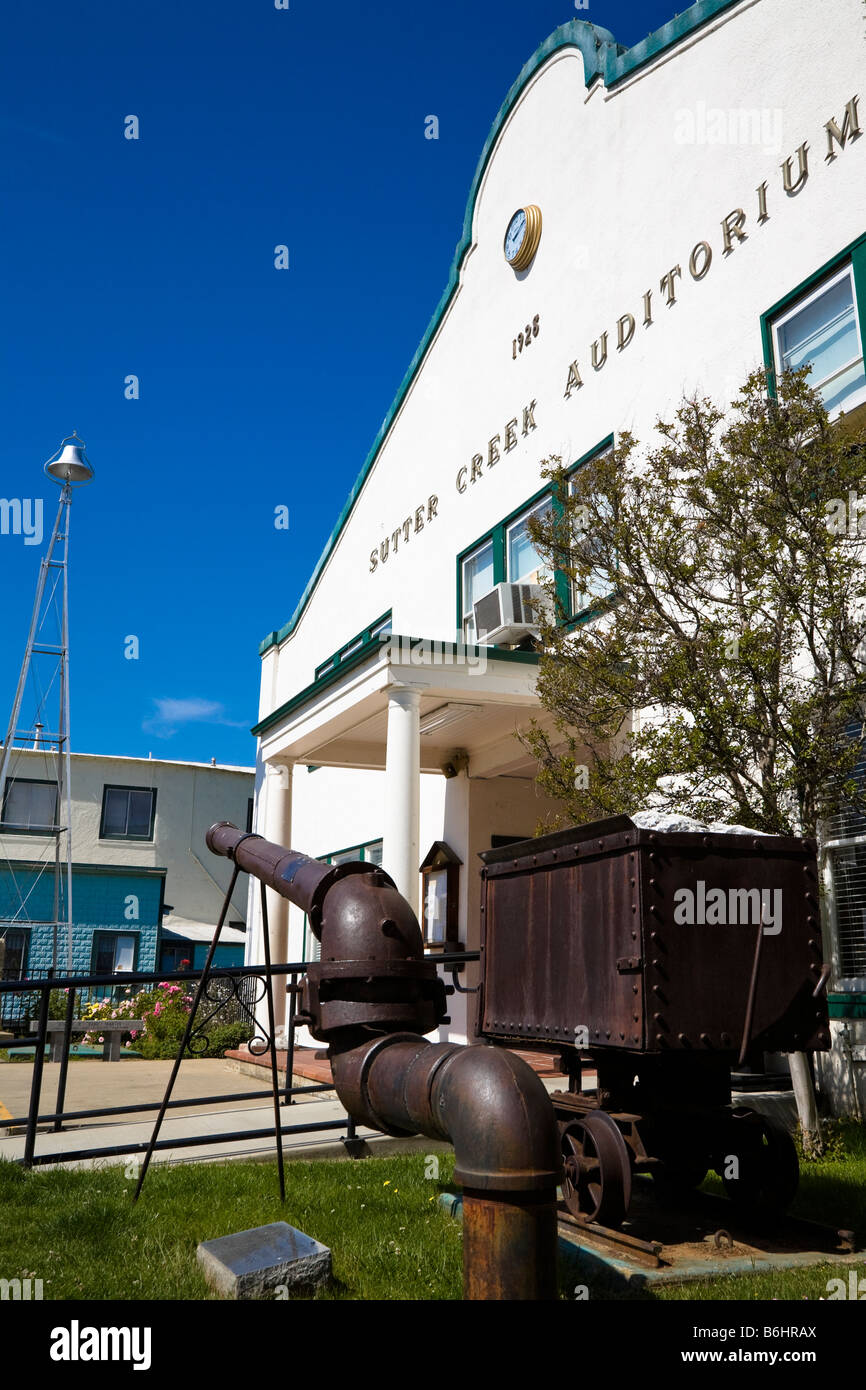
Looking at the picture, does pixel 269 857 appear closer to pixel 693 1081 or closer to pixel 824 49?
pixel 693 1081

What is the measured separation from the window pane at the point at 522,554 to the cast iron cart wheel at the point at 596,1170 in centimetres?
808

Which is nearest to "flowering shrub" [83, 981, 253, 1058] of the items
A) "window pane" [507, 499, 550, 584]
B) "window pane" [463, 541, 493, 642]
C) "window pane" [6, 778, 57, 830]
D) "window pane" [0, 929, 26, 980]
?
"window pane" [463, 541, 493, 642]

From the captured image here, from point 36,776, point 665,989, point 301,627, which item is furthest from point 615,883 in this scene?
point 36,776

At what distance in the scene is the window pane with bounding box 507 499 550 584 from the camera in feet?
41.3

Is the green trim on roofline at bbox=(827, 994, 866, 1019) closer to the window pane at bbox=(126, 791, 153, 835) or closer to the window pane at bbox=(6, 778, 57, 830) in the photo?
the window pane at bbox=(6, 778, 57, 830)

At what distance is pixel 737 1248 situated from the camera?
482 centimetres

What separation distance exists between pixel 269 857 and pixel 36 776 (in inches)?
1070

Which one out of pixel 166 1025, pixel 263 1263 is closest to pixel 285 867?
pixel 263 1263

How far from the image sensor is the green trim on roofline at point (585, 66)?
34.9ft

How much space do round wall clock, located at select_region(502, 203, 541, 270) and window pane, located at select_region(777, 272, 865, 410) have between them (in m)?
5.24

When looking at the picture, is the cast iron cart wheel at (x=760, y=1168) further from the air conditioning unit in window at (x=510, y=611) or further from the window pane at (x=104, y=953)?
the window pane at (x=104, y=953)

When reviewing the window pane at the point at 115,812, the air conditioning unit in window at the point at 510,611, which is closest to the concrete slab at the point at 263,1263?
the air conditioning unit in window at the point at 510,611
